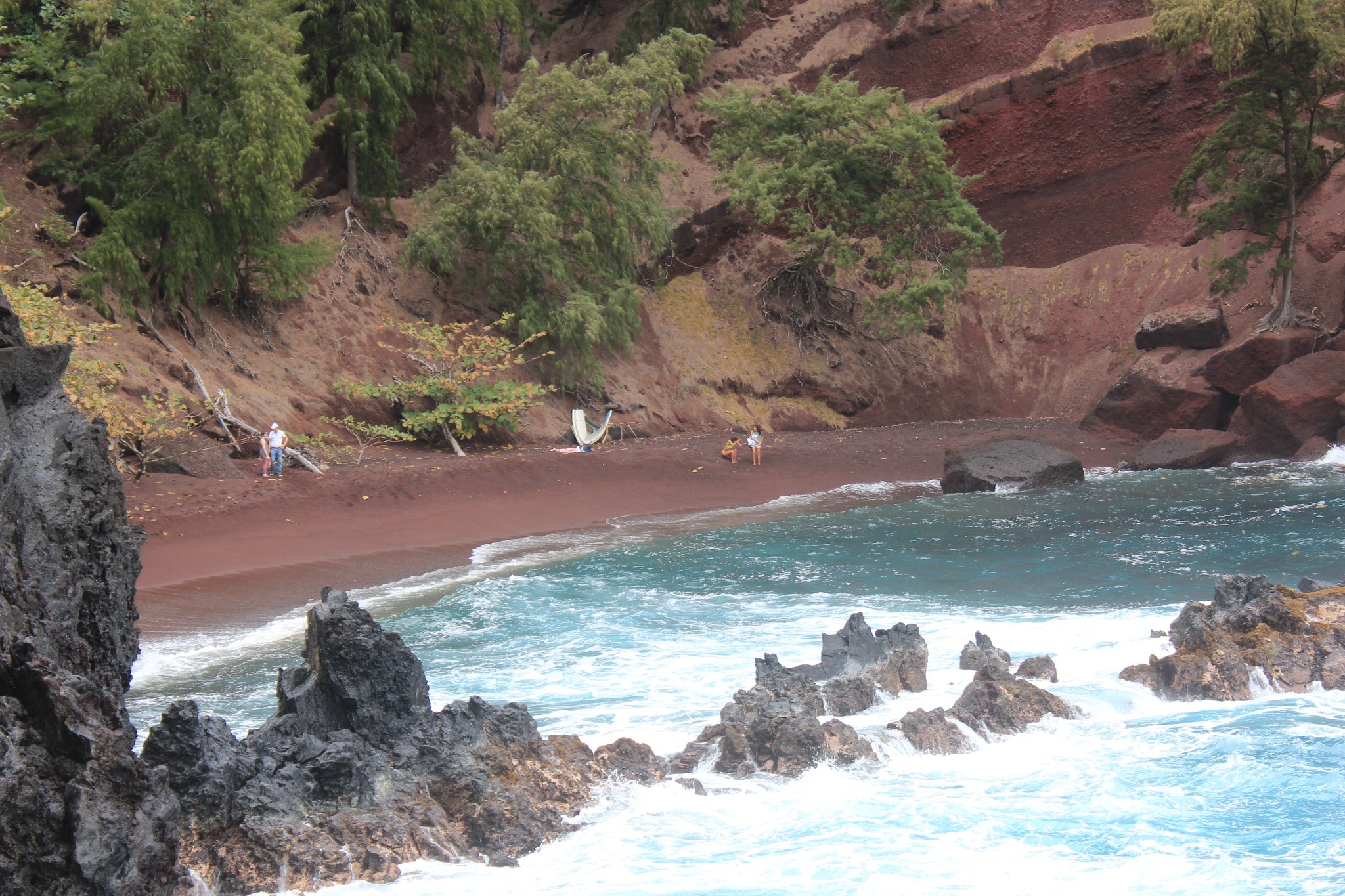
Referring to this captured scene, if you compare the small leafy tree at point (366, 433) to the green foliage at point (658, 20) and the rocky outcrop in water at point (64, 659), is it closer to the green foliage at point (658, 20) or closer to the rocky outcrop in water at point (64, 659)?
the rocky outcrop in water at point (64, 659)

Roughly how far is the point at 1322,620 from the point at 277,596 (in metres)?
11.9

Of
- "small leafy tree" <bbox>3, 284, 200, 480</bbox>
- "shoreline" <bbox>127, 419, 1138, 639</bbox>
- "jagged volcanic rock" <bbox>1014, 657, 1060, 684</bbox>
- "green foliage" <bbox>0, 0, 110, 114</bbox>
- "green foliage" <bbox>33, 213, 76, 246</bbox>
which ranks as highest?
"green foliage" <bbox>0, 0, 110, 114</bbox>

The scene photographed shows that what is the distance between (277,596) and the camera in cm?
1399

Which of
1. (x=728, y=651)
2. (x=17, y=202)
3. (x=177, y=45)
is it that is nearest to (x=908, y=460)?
(x=728, y=651)

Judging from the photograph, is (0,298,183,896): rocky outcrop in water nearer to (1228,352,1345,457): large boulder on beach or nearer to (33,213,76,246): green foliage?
(33,213,76,246): green foliage

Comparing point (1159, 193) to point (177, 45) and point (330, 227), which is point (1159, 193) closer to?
point (330, 227)

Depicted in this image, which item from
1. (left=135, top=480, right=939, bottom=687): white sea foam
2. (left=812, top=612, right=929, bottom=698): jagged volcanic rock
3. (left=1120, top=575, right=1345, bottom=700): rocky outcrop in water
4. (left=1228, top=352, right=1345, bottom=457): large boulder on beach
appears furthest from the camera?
(left=1228, top=352, right=1345, bottom=457): large boulder on beach

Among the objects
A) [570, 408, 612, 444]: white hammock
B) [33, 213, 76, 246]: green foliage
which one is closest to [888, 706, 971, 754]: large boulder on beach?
[570, 408, 612, 444]: white hammock

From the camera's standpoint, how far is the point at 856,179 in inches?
1250

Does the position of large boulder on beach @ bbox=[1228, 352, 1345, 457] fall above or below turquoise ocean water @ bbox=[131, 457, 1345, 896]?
above

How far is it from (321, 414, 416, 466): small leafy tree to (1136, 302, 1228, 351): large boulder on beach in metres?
19.3

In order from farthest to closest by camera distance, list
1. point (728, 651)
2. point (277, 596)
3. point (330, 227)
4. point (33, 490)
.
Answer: point (330, 227)
point (277, 596)
point (728, 651)
point (33, 490)

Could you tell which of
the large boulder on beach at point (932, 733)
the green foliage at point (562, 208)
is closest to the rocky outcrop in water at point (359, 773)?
the large boulder on beach at point (932, 733)

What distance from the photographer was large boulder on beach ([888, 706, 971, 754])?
8492 mm
